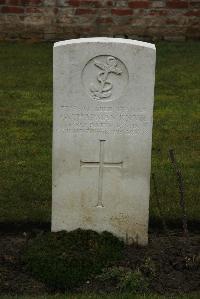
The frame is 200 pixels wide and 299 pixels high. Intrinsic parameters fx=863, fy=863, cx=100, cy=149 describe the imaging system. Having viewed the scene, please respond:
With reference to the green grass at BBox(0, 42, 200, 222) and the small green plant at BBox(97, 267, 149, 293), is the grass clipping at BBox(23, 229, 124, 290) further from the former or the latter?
the green grass at BBox(0, 42, 200, 222)

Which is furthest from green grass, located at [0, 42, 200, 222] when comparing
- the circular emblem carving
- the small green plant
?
the circular emblem carving

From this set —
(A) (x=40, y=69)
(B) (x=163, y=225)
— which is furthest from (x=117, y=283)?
(A) (x=40, y=69)

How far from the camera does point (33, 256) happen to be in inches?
228

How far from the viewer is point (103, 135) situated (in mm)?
5926

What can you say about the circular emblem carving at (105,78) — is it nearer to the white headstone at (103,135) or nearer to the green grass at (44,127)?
the white headstone at (103,135)

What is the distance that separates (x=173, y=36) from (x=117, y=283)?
8540mm

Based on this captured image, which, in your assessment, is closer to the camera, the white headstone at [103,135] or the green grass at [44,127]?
the white headstone at [103,135]

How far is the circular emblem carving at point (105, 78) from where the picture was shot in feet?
19.1

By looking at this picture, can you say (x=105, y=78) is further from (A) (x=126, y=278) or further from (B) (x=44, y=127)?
(B) (x=44, y=127)

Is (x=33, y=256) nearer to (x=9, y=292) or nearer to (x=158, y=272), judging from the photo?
(x=9, y=292)

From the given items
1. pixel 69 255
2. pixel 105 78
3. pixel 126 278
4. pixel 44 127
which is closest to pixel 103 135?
pixel 105 78

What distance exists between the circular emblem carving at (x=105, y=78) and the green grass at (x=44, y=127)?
1.23 metres

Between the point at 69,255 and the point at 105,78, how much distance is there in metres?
1.22

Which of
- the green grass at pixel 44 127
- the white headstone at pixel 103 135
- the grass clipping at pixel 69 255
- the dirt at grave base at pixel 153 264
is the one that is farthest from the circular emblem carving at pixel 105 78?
the green grass at pixel 44 127
